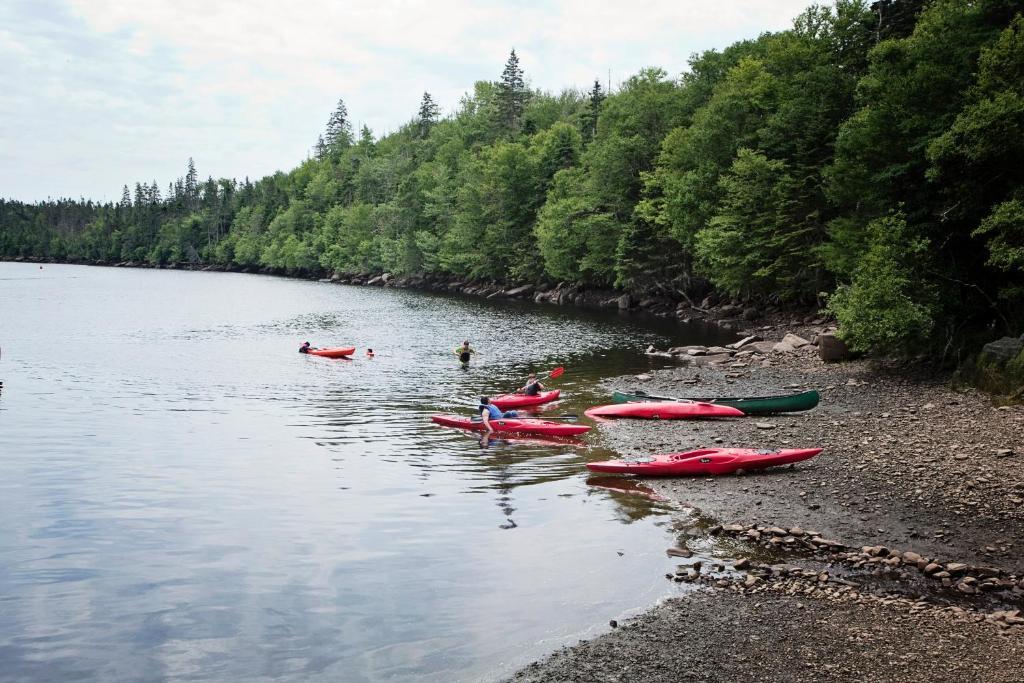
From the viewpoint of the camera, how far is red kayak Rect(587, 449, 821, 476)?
55.5ft

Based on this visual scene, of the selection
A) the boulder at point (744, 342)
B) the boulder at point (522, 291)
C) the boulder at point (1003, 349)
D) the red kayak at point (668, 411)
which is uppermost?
the boulder at point (522, 291)

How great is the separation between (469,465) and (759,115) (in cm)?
3991

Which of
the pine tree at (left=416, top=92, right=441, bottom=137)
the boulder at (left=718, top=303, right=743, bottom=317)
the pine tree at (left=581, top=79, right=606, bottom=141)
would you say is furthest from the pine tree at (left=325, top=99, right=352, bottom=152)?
the boulder at (left=718, top=303, right=743, bottom=317)

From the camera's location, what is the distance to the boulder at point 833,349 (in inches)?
1196

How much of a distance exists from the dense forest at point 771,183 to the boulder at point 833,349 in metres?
2.58

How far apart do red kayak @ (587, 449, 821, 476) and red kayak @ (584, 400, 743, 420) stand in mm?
5631

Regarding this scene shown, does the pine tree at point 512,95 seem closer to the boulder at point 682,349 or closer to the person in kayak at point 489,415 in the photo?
the boulder at point 682,349

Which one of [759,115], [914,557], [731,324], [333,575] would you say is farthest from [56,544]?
[759,115]

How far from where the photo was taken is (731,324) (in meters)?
50.5

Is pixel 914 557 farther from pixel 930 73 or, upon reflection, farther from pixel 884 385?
pixel 930 73

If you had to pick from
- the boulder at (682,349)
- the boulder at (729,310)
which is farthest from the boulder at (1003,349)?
the boulder at (729,310)

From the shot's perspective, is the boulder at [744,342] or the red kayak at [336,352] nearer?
the red kayak at [336,352]

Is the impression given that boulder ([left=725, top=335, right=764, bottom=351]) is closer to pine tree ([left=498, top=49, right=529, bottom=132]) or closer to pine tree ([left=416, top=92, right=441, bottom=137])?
pine tree ([left=498, top=49, right=529, bottom=132])

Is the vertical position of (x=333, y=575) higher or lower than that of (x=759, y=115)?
lower
